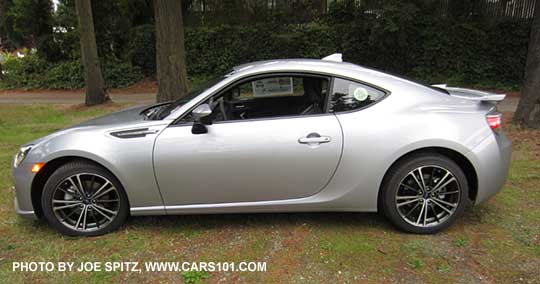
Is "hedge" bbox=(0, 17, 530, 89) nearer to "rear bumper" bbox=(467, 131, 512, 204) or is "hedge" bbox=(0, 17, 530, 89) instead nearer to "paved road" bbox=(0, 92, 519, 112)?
"paved road" bbox=(0, 92, 519, 112)

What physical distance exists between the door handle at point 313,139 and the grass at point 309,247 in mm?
826

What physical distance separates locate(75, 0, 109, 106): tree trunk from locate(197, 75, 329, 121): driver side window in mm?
8868

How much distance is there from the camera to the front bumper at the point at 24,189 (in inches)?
126

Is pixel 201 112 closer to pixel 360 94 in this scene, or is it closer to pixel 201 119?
pixel 201 119

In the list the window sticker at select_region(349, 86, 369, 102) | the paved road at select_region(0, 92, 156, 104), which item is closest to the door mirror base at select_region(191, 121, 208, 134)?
the window sticker at select_region(349, 86, 369, 102)

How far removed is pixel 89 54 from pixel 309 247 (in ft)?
33.6

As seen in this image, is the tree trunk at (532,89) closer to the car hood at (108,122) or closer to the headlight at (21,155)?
the car hood at (108,122)

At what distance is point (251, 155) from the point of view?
3.06m

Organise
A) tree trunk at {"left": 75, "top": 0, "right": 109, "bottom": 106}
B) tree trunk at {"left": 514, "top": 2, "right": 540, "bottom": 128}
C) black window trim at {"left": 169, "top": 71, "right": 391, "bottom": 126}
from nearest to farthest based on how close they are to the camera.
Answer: black window trim at {"left": 169, "top": 71, "right": 391, "bottom": 126} < tree trunk at {"left": 514, "top": 2, "right": 540, "bottom": 128} < tree trunk at {"left": 75, "top": 0, "right": 109, "bottom": 106}

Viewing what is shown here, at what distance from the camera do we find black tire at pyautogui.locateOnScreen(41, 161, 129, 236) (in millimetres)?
3178

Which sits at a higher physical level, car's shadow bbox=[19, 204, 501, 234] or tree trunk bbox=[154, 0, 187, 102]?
tree trunk bbox=[154, 0, 187, 102]

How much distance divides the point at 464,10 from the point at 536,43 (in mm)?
9144

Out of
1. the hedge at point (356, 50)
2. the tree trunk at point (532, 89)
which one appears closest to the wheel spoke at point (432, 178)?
the tree trunk at point (532, 89)

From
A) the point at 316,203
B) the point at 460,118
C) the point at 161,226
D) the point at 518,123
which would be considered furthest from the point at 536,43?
the point at 161,226
